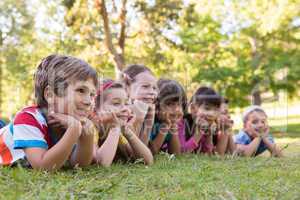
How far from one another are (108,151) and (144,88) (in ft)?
3.14

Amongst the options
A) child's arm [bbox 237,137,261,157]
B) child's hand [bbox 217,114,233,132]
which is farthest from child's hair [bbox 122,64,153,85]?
child's arm [bbox 237,137,261,157]

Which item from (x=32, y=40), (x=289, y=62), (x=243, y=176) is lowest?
(x=243, y=176)

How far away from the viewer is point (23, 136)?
7.98ft

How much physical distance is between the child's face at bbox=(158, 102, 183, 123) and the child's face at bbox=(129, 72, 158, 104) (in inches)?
8.5

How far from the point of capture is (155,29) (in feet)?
51.2

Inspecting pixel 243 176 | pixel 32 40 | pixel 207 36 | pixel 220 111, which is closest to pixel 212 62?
pixel 207 36

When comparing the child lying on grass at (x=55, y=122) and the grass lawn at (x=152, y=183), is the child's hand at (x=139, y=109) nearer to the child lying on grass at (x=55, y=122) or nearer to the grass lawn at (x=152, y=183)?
the grass lawn at (x=152, y=183)

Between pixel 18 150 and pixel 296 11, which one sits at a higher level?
pixel 296 11

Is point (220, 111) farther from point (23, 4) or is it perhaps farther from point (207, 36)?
point (23, 4)

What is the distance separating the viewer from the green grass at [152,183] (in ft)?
5.95

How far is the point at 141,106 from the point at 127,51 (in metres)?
14.6

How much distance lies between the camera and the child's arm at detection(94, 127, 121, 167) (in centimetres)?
281

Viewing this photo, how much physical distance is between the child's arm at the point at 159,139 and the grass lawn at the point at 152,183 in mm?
803

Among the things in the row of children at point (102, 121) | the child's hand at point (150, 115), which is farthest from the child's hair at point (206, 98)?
the child's hand at point (150, 115)
